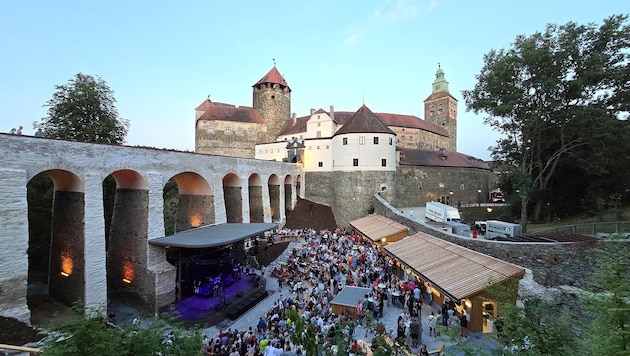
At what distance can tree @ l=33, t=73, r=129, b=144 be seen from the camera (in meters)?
20.7

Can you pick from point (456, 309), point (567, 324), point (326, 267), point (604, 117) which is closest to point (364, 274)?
point (326, 267)

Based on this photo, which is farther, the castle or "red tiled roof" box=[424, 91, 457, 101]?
"red tiled roof" box=[424, 91, 457, 101]

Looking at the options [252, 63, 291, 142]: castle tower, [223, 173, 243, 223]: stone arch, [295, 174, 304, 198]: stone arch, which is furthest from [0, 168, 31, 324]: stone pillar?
[252, 63, 291, 142]: castle tower

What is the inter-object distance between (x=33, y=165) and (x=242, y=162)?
13764 millimetres

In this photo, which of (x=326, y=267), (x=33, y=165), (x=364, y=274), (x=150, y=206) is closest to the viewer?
(x=33, y=165)

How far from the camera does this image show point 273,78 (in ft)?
160

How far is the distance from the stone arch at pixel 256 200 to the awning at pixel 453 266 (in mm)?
13998

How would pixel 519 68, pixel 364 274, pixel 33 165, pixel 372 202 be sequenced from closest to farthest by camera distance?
1. pixel 33 165
2. pixel 364 274
3. pixel 519 68
4. pixel 372 202

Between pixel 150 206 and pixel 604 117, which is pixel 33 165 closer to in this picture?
pixel 150 206

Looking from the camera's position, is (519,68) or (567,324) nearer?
(567,324)

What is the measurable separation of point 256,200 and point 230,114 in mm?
24612

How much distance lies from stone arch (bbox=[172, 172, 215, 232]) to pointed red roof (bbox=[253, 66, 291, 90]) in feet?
105

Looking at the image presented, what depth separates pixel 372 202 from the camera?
98.5 ft

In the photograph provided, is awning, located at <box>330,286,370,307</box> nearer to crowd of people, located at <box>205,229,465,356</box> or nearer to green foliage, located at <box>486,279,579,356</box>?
crowd of people, located at <box>205,229,465,356</box>
